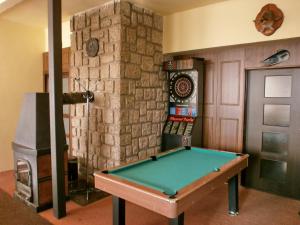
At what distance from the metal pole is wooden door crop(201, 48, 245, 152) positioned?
236 cm

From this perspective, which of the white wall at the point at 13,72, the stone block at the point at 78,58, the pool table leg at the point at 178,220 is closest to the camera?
the pool table leg at the point at 178,220

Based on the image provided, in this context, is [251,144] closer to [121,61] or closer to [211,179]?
[211,179]

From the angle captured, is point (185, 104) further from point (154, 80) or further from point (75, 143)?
point (75, 143)

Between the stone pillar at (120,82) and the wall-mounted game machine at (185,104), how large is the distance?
0.17m

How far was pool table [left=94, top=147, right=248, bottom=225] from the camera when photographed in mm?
1875

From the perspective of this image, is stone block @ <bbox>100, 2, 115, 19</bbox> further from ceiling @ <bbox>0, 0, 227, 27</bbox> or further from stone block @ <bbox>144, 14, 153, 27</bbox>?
stone block @ <bbox>144, 14, 153, 27</bbox>

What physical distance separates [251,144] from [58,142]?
281cm

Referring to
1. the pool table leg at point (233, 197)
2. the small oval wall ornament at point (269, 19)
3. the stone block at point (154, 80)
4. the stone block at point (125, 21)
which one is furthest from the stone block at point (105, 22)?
the pool table leg at point (233, 197)

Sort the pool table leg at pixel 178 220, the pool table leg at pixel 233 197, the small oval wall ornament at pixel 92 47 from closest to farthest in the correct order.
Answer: the pool table leg at pixel 178 220 → the pool table leg at pixel 233 197 → the small oval wall ornament at pixel 92 47

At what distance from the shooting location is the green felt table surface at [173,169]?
7.07 ft

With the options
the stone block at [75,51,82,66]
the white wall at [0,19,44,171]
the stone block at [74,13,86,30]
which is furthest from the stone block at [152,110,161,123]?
the white wall at [0,19,44,171]

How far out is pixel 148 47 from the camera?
4031 mm

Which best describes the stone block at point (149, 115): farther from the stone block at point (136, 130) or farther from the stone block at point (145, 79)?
the stone block at point (145, 79)

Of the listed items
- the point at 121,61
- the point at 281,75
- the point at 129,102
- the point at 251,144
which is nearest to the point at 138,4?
the point at 121,61
